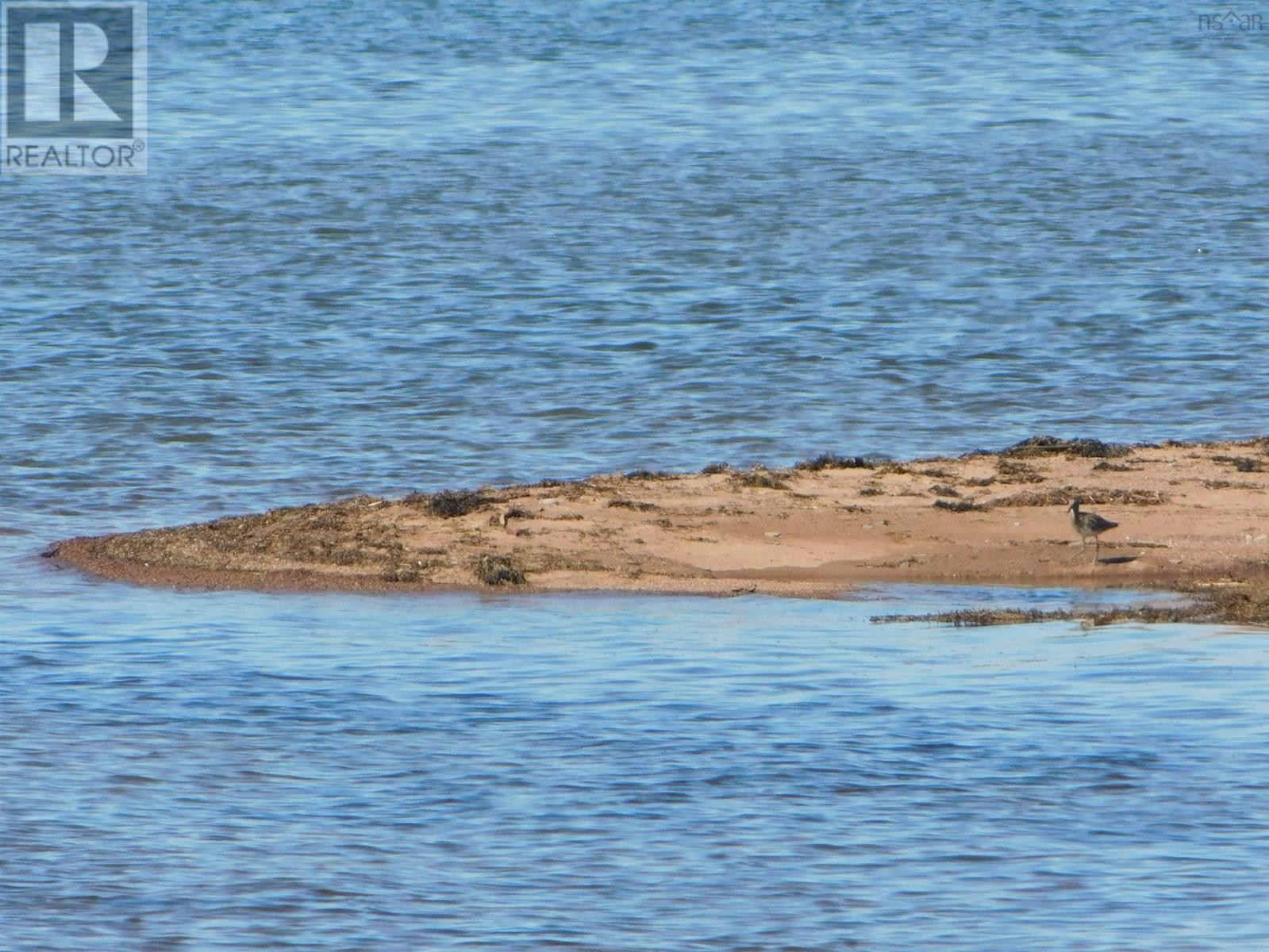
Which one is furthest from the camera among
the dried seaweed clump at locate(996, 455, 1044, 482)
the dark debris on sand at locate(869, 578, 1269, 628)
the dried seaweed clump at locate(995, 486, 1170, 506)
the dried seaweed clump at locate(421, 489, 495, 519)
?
the dried seaweed clump at locate(996, 455, 1044, 482)

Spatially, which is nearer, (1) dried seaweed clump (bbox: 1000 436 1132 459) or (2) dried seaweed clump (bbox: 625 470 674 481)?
(2) dried seaweed clump (bbox: 625 470 674 481)

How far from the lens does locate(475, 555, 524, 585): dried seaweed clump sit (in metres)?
14.6

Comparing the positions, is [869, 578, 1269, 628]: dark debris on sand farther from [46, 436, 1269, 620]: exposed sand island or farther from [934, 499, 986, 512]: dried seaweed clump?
[934, 499, 986, 512]: dried seaweed clump

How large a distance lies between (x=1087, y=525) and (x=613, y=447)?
229 inches

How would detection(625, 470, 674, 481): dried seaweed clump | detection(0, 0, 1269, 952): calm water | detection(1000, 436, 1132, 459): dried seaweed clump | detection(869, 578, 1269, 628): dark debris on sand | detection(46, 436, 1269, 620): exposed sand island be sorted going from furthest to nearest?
detection(1000, 436, 1132, 459): dried seaweed clump
detection(625, 470, 674, 481): dried seaweed clump
detection(46, 436, 1269, 620): exposed sand island
detection(869, 578, 1269, 628): dark debris on sand
detection(0, 0, 1269, 952): calm water

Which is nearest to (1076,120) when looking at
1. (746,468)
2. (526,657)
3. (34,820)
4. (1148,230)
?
(1148,230)

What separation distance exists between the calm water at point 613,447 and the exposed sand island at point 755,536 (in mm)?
541

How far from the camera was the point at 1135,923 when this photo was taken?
896cm

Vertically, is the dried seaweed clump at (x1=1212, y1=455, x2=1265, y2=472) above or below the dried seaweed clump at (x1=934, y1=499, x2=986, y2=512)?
above

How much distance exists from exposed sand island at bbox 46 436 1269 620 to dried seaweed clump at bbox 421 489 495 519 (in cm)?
1

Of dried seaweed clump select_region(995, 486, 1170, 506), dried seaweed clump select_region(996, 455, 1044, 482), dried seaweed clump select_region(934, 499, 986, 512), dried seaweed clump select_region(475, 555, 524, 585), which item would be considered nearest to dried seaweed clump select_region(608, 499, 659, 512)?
dried seaweed clump select_region(475, 555, 524, 585)

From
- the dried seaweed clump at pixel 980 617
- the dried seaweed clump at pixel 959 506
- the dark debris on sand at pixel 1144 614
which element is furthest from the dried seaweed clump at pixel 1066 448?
the dried seaweed clump at pixel 980 617

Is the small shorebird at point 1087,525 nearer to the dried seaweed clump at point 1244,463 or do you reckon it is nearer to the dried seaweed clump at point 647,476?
the dried seaweed clump at point 1244,463

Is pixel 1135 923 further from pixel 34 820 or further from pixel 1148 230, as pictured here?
pixel 1148 230
